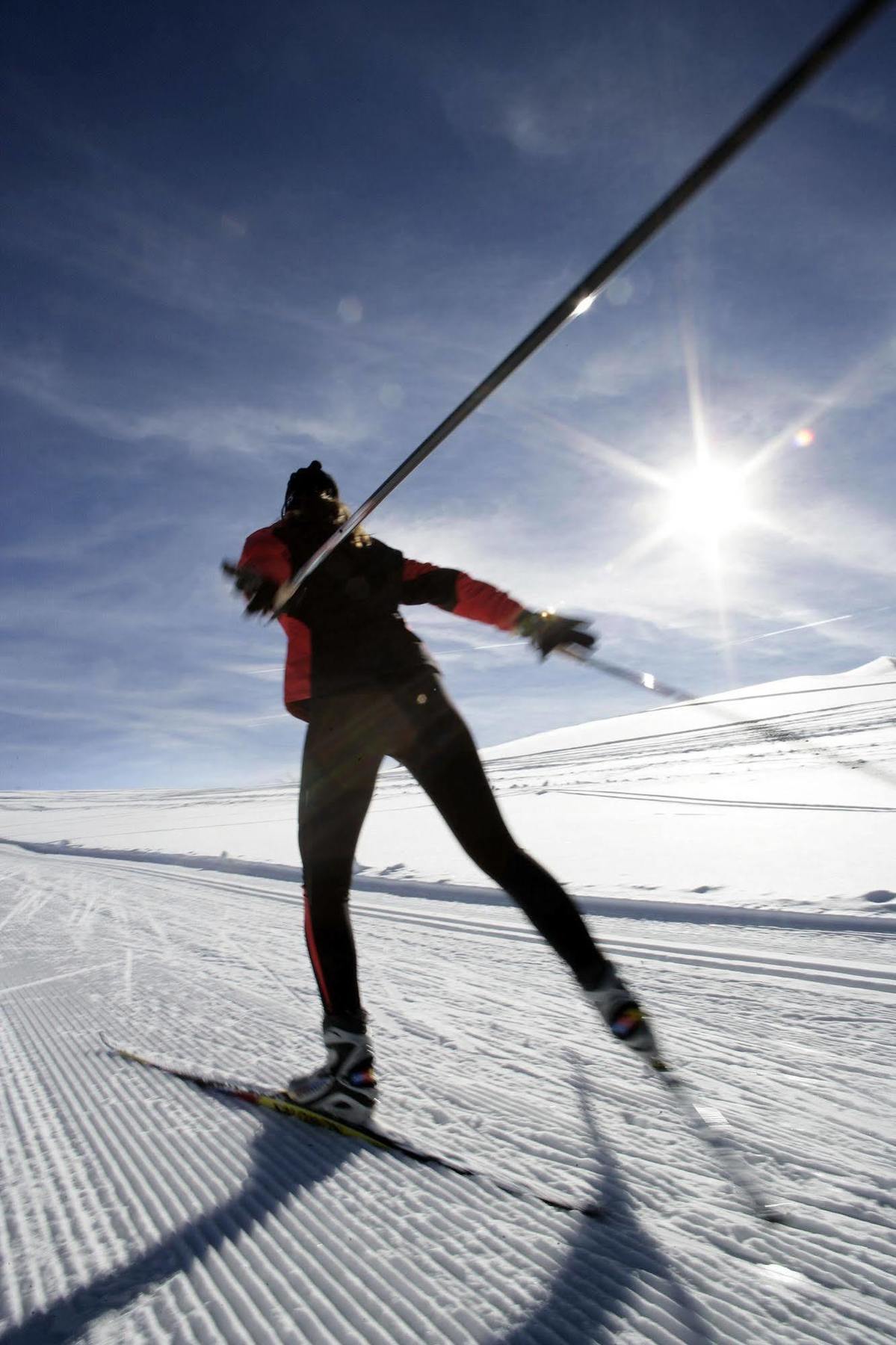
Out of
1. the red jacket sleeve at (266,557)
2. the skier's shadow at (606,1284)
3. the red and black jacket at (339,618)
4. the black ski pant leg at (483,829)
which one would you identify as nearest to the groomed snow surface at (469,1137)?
the skier's shadow at (606,1284)

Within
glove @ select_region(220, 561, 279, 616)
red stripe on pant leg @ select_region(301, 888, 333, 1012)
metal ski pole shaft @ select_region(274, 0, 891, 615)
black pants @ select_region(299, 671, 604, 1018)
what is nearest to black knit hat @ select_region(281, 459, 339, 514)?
glove @ select_region(220, 561, 279, 616)

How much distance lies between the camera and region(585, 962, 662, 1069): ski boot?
1488 millimetres

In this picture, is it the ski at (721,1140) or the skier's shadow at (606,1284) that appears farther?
the ski at (721,1140)

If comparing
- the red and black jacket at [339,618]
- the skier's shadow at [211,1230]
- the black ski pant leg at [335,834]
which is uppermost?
the red and black jacket at [339,618]

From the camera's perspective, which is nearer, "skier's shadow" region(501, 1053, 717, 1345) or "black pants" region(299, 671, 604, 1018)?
"skier's shadow" region(501, 1053, 717, 1345)

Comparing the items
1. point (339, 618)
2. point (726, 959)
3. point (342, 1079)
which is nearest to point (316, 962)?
point (342, 1079)

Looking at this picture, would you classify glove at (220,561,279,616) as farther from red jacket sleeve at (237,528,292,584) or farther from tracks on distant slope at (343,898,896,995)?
tracks on distant slope at (343,898,896,995)

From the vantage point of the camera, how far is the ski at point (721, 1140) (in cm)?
120

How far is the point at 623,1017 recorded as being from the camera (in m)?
1.49

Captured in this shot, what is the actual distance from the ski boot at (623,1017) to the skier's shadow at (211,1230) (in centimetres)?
67

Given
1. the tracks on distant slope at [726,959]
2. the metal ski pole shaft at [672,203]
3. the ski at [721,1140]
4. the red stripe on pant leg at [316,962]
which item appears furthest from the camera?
the tracks on distant slope at [726,959]

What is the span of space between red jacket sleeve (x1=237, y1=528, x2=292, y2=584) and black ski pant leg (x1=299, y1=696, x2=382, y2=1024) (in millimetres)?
388

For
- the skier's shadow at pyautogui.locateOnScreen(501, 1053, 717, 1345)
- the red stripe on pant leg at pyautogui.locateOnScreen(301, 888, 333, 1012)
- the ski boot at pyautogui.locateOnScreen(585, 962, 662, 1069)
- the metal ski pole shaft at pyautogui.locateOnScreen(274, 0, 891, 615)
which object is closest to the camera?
the metal ski pole shaft at pyautogui.locateOnScreen(274, 0, 891, 615)

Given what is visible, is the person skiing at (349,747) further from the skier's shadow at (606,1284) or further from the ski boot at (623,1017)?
the skier's shadow at (606,1284)
